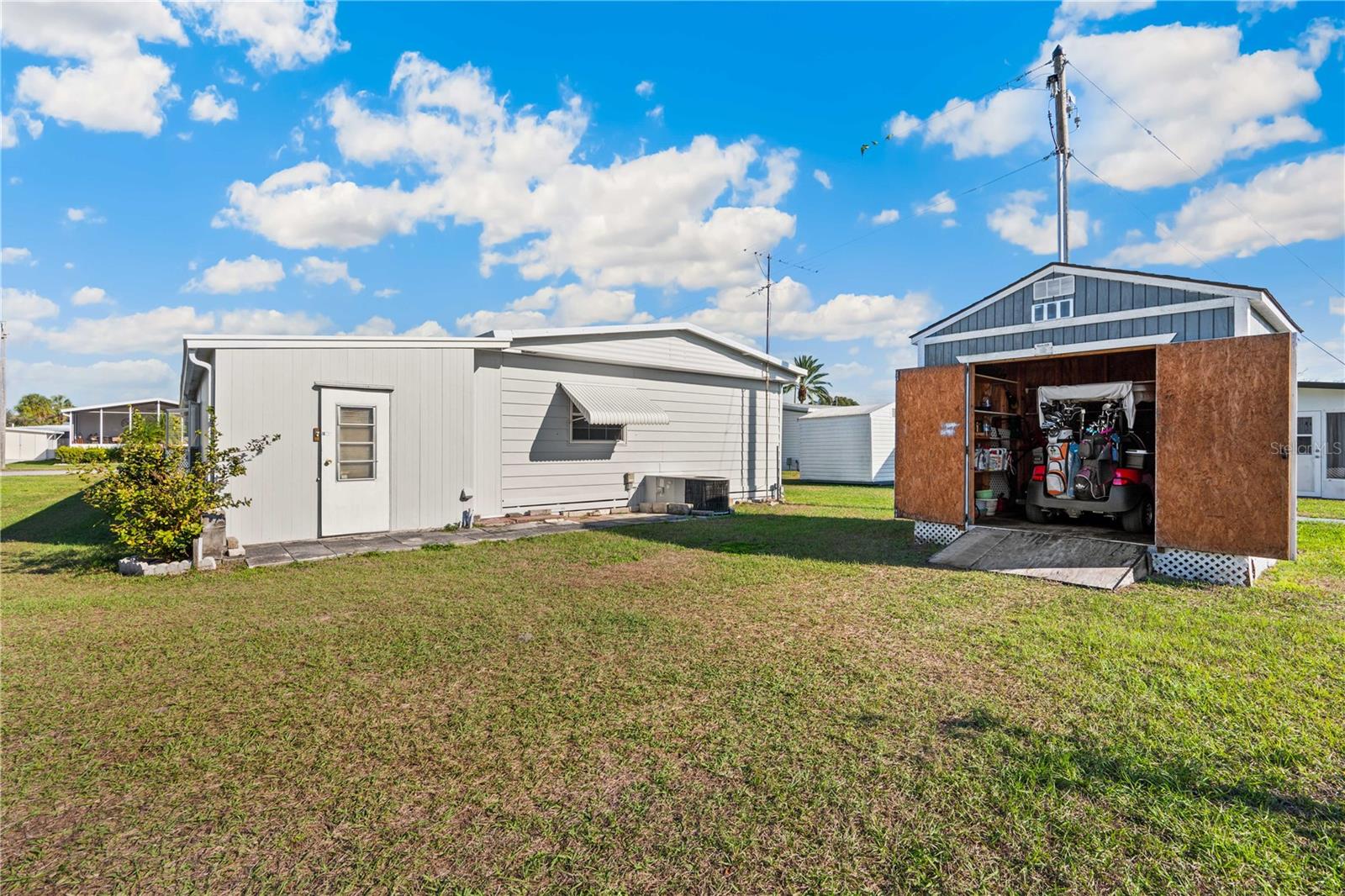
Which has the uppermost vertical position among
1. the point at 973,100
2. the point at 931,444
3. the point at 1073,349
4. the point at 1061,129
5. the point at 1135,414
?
the point at 973,100

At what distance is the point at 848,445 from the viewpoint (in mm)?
19750

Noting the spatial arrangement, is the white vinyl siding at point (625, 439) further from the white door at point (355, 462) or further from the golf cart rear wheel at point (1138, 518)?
the golf cart rear wheel at point (1138, 518)

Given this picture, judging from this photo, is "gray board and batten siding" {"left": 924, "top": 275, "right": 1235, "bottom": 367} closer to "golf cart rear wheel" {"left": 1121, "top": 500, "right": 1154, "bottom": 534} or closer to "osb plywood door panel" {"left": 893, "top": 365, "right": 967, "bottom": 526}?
"osb plywood door panel" {"left": 893, "top": 365, "right": 967, "bottom": 526}

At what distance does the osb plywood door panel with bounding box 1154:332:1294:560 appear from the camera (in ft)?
18.0

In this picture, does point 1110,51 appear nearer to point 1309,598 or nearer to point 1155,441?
point 1155,441

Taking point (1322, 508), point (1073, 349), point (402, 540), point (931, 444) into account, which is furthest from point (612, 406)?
point (1322, 508)

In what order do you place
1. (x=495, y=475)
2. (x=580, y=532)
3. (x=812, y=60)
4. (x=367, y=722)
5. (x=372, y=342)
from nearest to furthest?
(x=367, y=722) < (x=372, y=342) < (x=580, y=532) < (x=495, y=475) < (x=812, y=60)

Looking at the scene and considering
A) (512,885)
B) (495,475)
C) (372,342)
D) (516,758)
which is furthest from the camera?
(495,475)

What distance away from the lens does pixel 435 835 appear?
2.13 m

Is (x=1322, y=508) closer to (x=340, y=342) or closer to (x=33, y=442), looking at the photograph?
(x=340, y=342)

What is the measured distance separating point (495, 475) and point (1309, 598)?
925 centimetres

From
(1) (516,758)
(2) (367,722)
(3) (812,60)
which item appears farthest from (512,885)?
(3) (812,60)

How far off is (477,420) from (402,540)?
2185 millimetres

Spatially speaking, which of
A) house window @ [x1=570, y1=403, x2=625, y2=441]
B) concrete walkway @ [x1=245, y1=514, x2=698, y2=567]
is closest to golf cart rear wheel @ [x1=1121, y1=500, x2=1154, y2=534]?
concrete walkway @ [x1=245, y1=514, x2=698, y2=567]
